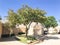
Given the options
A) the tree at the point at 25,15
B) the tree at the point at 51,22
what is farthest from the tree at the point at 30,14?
the tree at the point at 51,22

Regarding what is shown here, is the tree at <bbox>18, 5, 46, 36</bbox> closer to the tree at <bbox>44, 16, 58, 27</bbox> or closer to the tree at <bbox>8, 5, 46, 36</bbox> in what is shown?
the tree at <bbox>8, 5, 46, 36</bbox>

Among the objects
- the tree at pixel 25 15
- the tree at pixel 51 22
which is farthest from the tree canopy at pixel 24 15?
the tree at pixel 51 22

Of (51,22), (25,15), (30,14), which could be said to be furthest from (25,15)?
(51,22)

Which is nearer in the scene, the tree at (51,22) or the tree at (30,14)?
the tree at (30,14)

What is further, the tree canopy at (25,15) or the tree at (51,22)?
the tree at (51,22)

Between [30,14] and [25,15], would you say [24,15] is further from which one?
[30,14]

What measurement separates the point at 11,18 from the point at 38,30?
2472 cm

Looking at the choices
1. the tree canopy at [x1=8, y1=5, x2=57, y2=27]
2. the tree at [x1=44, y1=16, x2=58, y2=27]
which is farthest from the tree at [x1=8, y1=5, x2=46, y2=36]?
the tree at [x1=44, y1=16, x2=58, y2=27]

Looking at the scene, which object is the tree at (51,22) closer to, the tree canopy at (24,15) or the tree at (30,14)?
the tree at (30,14)

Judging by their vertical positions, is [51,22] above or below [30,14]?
above

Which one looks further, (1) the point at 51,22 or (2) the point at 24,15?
(1) the point at 51,22

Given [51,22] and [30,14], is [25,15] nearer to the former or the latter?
[30,14]

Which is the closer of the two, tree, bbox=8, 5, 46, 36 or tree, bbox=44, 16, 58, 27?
tree, bbox=8, 5, 46, 36

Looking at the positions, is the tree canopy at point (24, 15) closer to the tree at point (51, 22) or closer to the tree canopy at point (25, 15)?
the tree canopy at point (25, 15)
